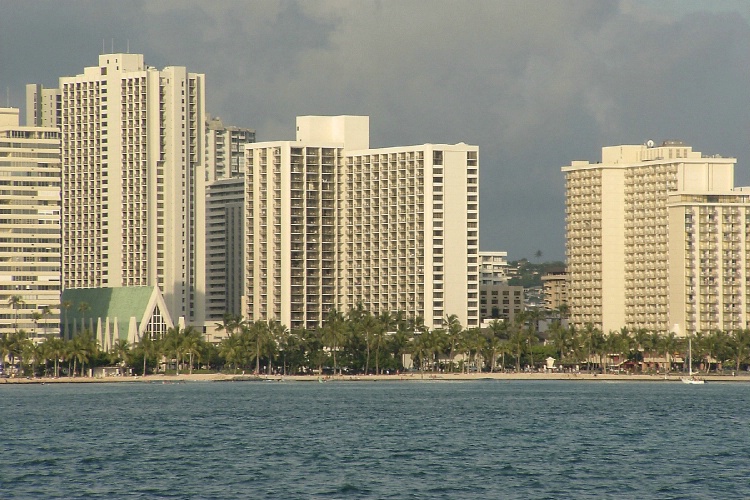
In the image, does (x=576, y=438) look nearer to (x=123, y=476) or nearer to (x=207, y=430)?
(x=207, y=430)

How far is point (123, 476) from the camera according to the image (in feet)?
276

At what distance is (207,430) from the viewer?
396 feet

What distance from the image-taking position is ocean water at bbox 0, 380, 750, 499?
3127 inches

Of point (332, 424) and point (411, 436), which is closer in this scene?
point (411, 436)

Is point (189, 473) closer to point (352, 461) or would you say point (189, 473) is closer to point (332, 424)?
point (352, 461)

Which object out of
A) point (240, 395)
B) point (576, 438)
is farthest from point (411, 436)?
point (240, 395)

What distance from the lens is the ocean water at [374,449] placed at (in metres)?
79.4

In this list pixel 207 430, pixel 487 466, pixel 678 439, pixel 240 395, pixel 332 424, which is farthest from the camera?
pixel 240 395

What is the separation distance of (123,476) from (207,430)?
3636 centimetres

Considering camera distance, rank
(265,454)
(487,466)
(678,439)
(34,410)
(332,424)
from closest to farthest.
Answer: (487,466)
(265,454)
(678,439)
(332,424)
(34,410)

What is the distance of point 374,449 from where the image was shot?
335ft

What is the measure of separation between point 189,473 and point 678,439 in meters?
42.4

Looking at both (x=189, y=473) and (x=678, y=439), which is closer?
(x=189, y=473)

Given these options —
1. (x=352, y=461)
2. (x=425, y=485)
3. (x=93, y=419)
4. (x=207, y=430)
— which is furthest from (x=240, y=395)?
(x=425, y=485)
